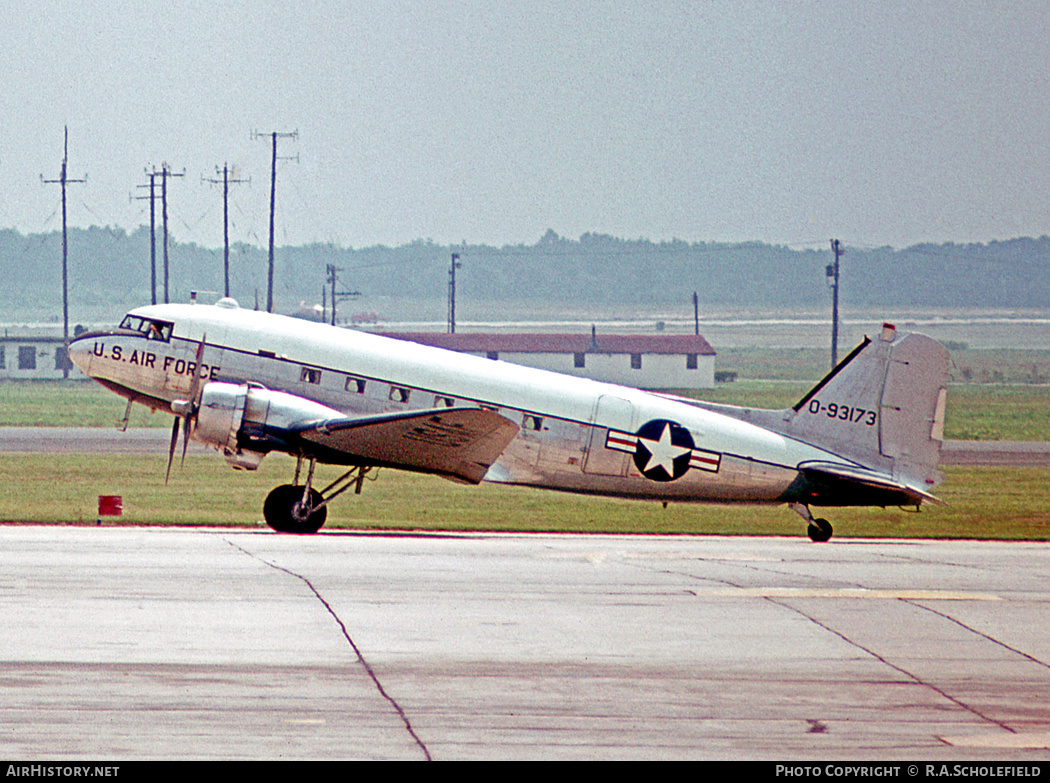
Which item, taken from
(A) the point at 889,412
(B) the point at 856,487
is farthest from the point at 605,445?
(A) the point at 889,412

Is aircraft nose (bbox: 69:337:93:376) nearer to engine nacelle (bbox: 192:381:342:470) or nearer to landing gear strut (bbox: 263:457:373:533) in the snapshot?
engine nacelle (bbox: 192:381:342:470)

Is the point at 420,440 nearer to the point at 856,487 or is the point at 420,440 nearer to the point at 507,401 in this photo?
the point at 507,401

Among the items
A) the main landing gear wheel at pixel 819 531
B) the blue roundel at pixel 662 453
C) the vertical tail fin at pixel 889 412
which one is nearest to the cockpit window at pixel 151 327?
the blue roundel at pixel 662 453

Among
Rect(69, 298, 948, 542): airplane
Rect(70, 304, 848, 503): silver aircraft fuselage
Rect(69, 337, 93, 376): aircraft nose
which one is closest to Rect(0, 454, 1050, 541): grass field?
Rect(69, 337, 93, 376): aircraft nose

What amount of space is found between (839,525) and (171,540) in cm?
1759

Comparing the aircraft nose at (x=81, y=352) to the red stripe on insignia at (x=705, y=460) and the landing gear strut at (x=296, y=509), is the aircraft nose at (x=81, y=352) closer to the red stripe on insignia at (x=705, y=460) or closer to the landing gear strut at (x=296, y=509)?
the landing gear strut at (x=296, y=509)

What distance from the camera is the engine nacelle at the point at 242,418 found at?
25.4 metres

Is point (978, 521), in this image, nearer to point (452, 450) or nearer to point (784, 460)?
point (784, 460)

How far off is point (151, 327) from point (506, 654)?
15.3m

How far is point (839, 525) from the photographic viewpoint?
33781 mm

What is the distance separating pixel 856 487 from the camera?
89.0ft

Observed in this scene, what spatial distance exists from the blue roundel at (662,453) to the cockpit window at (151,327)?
32.5 ft

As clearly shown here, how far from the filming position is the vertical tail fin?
89.8 feet
